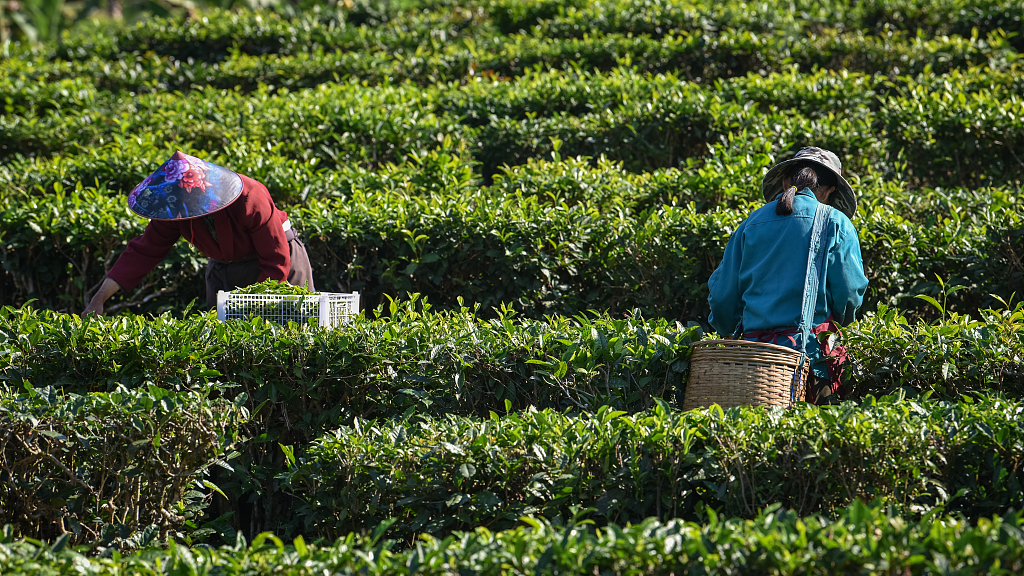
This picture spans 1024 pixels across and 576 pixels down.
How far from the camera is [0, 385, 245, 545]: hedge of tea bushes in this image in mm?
3188

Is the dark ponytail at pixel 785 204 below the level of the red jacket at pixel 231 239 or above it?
above

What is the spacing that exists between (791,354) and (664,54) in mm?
6387

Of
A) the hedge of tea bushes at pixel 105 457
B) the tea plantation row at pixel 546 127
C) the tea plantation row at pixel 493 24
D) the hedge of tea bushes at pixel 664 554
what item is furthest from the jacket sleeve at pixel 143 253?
the tea plantation row at pixel 493 24

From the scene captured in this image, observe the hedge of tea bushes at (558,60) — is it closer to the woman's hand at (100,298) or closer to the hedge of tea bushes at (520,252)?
the hedge of tea bushes at (520,252)

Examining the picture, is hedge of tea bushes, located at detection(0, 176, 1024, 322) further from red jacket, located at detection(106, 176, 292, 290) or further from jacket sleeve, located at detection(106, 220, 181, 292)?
jacket sleeve, located at detection(106, 220, 181, 292)

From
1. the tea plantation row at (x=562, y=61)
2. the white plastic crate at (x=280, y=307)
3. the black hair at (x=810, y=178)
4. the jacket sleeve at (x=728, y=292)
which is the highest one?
the tea plantation row at (x=562, y=61)

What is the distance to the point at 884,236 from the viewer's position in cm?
518

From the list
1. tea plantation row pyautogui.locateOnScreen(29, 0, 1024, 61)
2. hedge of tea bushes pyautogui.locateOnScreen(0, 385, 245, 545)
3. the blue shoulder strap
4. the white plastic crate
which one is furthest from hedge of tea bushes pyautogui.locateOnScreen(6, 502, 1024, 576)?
tea plantation row pyautogui.locateOnScreen(29, 0, 1024, 61)

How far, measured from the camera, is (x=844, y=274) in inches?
145

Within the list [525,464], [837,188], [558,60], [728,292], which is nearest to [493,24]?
[558,60]

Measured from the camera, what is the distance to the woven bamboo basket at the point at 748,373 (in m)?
3.40

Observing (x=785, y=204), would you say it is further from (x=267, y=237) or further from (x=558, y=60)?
(x=558, y=60)

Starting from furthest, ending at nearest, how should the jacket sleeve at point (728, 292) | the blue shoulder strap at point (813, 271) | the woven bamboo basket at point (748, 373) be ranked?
the jacket sleeve at point (728, 292), the blue shoulder strap at point (813, 271), the woven bamboo basket at point (748, 373)

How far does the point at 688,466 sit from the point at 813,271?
3.24 ft
